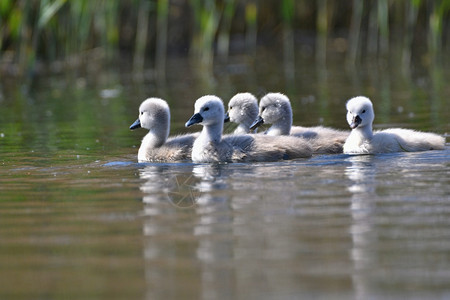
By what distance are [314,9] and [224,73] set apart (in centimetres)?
545

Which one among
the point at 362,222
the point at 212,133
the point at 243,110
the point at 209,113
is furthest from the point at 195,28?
the point at 362,222

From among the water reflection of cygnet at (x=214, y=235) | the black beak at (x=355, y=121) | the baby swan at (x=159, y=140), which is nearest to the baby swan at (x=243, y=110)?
the baby swan at (x=159, y=140)

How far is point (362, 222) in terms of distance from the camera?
5.26m

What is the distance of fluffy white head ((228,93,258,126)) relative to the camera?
9.44 m

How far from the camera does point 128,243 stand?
501cm

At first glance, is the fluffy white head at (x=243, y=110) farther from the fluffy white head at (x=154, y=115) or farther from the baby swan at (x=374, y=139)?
the baby swan at (x=374, y=139)

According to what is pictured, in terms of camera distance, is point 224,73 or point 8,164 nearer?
point 8,164

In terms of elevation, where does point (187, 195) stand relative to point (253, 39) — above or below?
below

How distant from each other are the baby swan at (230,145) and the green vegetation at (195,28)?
684cm

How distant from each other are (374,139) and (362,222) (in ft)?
10.2

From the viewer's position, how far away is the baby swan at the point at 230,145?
26.1 ft

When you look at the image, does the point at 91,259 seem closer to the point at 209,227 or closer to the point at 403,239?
the point at 209,227

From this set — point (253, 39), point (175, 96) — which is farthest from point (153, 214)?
point (253, 39)

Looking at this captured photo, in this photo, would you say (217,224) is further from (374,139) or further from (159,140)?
(159,140)
